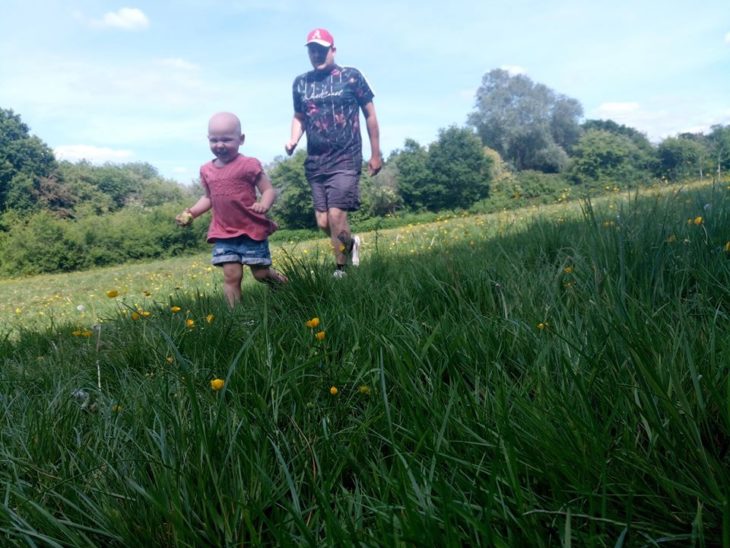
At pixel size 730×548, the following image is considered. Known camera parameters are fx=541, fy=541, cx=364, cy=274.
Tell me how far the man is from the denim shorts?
3.49 ft

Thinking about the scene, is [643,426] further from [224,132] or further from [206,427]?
[224,132]

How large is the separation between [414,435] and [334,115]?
14.4ft

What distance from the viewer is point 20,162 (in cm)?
4291

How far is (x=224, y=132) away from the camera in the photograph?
13.5 ft

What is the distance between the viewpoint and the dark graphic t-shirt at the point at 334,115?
5.12 m

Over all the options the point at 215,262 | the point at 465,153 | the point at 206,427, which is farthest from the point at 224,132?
the point at 465,153

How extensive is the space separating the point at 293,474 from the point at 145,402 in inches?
22.1

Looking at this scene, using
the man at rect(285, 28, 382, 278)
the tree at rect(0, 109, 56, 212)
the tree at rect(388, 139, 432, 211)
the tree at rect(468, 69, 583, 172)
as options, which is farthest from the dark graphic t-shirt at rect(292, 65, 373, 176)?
the tree at rect(468, 69, 583, 172)

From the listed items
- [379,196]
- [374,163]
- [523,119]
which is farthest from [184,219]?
[523,119]

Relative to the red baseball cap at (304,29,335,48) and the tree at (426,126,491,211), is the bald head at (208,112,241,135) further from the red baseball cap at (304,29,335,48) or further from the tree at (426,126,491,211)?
the tree at (426,126,491,211)

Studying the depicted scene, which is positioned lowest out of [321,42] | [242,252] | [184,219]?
[242,252]

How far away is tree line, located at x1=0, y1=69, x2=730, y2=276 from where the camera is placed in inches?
1037

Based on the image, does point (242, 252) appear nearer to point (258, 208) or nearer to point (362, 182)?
point (258, 208)

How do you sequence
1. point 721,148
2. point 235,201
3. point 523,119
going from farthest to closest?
point 523,119
point 235,201
point 721,148
